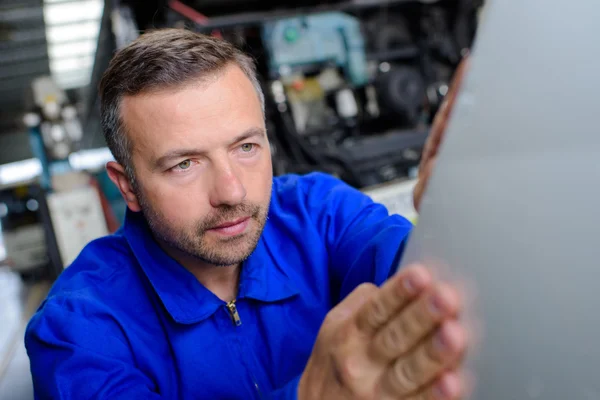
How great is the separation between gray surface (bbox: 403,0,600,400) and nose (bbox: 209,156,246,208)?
1.50 feet

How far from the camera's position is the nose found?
33.3 inches

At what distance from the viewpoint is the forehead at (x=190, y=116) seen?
2.81ft

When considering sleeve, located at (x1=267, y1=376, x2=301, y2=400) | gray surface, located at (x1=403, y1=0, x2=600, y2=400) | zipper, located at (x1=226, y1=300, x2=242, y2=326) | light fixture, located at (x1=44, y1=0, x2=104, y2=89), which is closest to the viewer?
gray surface, located at (x1=403, y1=0, x2=600, y2=400)

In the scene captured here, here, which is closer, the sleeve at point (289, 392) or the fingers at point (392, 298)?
the fingers at point (392, 298)

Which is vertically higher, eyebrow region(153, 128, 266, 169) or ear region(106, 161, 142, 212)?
eyebrow region(153, 128, 266, 169)

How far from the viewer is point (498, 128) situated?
0.41 m

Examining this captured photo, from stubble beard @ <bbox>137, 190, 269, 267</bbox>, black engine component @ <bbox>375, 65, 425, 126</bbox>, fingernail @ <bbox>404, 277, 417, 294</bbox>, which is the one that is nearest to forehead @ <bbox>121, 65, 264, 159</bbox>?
stubble beard @ <bbox>137, 190, 269, 267</bbox>

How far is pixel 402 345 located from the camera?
0.43 meters

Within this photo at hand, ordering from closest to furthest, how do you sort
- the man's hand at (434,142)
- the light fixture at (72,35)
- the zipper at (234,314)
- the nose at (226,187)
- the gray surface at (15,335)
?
the man's hand at (434,142)
the nose at (226,187)
the zipper at (234,314)
the gray surface at (15,335)
the light fixture at (72,35)

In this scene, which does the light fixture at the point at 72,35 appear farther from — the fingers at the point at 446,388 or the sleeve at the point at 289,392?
the fingers at the point at 446,388

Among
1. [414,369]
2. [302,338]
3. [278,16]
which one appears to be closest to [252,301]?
[302,338]

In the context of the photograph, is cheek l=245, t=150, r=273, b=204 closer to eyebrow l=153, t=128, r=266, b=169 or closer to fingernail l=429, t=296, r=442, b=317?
eyebrow l=153, t=128, r=266, b=169

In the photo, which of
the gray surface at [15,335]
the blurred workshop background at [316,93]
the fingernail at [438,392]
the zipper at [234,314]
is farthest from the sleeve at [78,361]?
the gray surface at [15,335]

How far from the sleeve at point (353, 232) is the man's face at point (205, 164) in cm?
20
